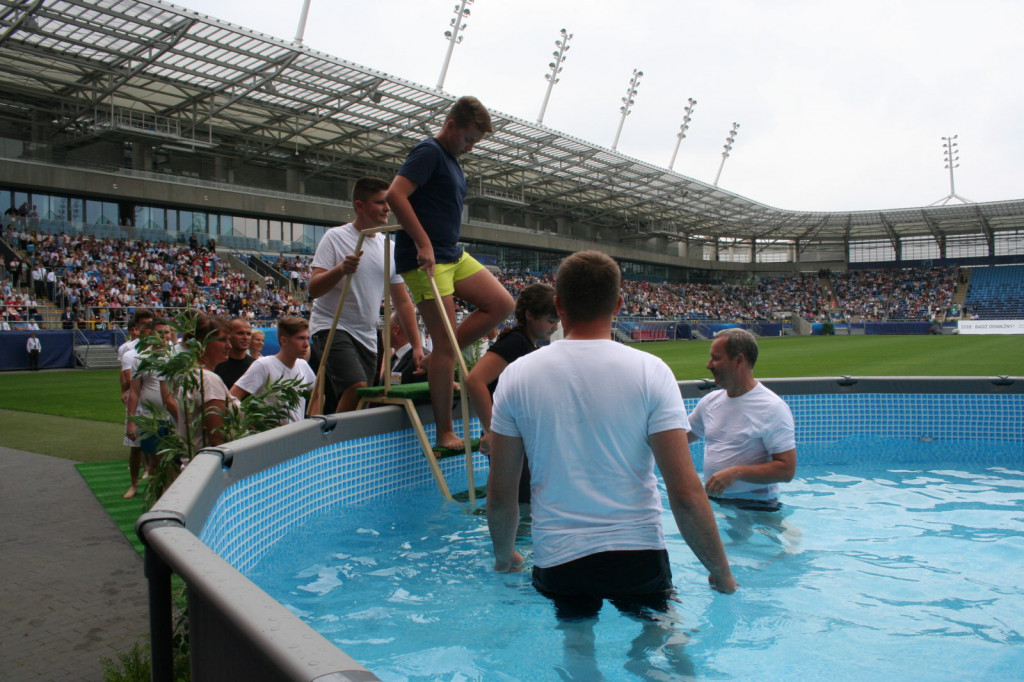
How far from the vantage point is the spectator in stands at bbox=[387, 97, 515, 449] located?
4.23 metres

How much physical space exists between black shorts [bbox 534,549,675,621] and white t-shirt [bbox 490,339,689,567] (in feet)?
0.11

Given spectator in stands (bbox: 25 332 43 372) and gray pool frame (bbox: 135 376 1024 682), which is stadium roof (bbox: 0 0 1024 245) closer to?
spectator in stands (bbox: 25 332 43 372)

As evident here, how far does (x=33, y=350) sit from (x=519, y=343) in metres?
21.8

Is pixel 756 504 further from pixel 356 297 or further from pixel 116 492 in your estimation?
pixel 116 492

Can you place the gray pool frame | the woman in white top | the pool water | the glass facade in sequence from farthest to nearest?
1. the glass facade
2. the woman in white top
3. the pool water
4. the gray pool frame

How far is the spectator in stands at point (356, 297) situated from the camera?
516cm

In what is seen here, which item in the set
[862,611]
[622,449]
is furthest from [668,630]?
[862,611]

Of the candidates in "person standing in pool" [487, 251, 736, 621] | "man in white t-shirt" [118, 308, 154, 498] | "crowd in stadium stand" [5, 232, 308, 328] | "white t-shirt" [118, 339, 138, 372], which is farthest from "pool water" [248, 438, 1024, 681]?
"crowd in stadium stand" [5, 232, 308, 328]

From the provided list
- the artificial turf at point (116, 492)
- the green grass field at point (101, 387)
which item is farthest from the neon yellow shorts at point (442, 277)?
the green grass field at point (101, 387)

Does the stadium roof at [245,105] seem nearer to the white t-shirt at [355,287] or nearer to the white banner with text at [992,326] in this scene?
the white banner with text at [992,326]

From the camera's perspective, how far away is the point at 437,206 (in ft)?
15.0

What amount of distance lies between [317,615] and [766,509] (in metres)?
3.03

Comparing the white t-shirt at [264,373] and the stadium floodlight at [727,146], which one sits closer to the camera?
the white t-shirt at [264,373]

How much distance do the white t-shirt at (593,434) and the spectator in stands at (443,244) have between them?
80.1 inches
